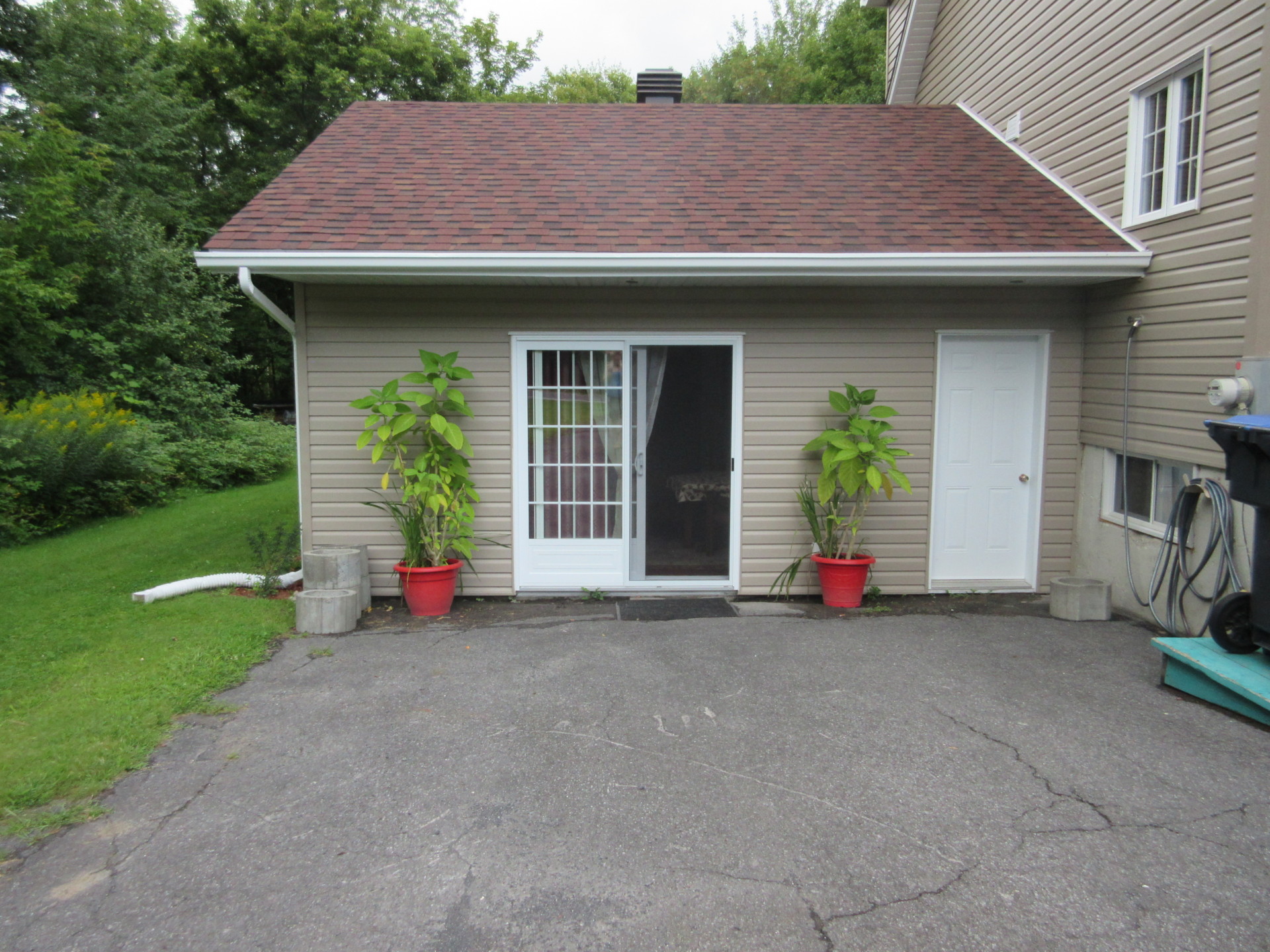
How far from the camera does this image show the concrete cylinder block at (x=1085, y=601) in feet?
19.0

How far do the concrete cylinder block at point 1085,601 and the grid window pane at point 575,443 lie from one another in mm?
3162

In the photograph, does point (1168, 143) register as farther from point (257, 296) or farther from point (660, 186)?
point (257, 296)

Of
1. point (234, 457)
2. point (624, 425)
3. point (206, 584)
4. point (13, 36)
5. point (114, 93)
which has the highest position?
point (13, 36)

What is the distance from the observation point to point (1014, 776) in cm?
348

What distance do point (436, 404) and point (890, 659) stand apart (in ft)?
11.2

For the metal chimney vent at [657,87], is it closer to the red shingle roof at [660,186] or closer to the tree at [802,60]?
the red shingle roof at [660,186]

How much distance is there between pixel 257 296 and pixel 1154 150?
610 cm

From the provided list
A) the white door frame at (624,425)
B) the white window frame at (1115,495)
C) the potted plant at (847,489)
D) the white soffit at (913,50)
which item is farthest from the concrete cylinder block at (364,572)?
the white soffit at (913,50)

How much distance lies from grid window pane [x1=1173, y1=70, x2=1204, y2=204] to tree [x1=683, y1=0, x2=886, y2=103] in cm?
1840

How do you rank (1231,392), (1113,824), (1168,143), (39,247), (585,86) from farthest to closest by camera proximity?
(585,86) → (39,247) → (1168,143) → (1231,392) → (1113,824)

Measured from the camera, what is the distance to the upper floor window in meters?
5.29

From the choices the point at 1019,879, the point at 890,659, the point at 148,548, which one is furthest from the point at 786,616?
the point at 148,548

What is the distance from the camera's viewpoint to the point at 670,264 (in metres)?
5.76

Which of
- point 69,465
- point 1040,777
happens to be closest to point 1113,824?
point 1040,777
